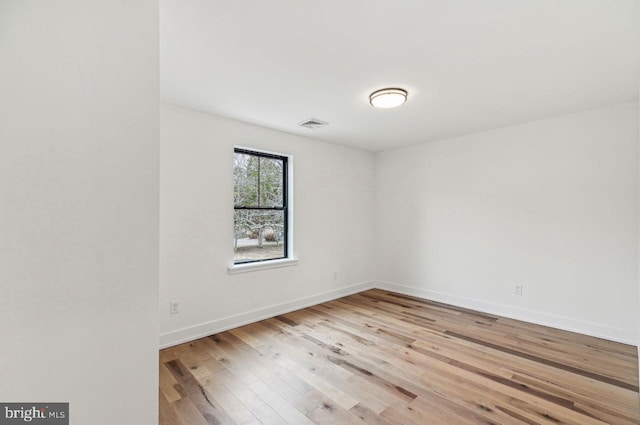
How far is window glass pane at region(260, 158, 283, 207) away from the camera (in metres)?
3.79

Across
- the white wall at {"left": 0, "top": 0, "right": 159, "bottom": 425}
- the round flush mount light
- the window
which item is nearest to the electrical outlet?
the window

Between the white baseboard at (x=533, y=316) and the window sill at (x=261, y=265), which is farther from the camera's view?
the window sill at (x=261, y=265)

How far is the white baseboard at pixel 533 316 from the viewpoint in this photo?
2.96 m

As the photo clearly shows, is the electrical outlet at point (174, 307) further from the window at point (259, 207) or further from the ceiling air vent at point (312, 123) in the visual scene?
the ceiling air vent at point (312, 123)

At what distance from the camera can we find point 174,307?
2.92 m

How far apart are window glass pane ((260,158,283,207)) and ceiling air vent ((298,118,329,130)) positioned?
0.66m

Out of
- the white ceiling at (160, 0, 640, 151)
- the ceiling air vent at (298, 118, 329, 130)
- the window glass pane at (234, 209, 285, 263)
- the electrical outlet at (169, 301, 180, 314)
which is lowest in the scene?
the electrical outlet at (169, 301, 180, 314)

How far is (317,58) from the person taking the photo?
2.07 m

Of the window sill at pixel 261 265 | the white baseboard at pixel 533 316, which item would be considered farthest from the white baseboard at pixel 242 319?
the white baseboard at pixel 533 316

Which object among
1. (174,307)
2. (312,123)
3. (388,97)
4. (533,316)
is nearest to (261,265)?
(174,307)

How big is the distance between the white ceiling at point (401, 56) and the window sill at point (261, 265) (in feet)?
5.81

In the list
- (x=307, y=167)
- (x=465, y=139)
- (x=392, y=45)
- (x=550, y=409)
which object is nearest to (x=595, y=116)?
(x=465, y=139)

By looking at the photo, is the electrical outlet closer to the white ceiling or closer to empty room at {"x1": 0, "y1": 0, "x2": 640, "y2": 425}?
empty room at {"x1": 0, "y1": 0, "x2": 640, "y2": 425}

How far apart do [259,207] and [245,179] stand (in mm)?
404
